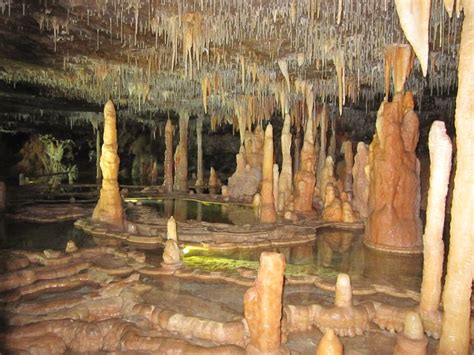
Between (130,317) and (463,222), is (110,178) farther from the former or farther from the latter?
(463,222)

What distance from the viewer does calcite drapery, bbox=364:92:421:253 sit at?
420 inches

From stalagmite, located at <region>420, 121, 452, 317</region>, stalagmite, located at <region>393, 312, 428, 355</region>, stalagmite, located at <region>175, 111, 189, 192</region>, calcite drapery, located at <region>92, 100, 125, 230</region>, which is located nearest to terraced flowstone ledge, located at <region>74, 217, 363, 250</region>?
calcite drapery, located at <region>92, 100, 125, 230</region>

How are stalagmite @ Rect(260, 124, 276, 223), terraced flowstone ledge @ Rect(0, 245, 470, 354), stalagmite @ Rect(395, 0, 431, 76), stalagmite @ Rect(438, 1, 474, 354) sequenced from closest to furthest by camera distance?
stalagmite @ Rect(438, 1, 474, 354), terraced flowstone ledge @ Rect(0, 245, 470, 354), stalagmite @ Rect(395, 0, 431, 76), stalagmite @ Rect(260, 124, 276, 223)

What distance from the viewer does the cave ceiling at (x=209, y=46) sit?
8109 millimetres

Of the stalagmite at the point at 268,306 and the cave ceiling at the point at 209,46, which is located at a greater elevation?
the cave ceiling at the point at 209,46

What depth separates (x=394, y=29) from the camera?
29.1 ft

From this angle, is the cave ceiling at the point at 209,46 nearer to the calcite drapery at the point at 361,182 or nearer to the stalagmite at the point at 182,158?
the calcite drapery at the point at 361,182

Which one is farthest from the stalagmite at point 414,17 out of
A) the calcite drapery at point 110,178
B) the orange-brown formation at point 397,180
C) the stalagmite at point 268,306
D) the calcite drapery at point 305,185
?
the calcite drapery at point 110,178

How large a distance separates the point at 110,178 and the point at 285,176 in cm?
650

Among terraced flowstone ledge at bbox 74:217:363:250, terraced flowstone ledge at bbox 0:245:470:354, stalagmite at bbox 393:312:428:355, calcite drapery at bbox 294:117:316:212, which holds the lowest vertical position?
terraced flowstone ledge at bbox 0:245:470:354

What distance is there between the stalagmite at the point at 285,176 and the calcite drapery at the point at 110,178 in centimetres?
574

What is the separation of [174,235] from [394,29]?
21.8ft

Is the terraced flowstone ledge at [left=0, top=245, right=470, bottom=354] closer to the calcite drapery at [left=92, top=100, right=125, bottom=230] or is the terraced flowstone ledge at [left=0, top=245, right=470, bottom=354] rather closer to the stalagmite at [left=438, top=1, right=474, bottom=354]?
the stalagmite at [left=438, top=1, right=474, bottom=354]

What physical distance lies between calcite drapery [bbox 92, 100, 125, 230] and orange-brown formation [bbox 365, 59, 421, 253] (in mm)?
7700
